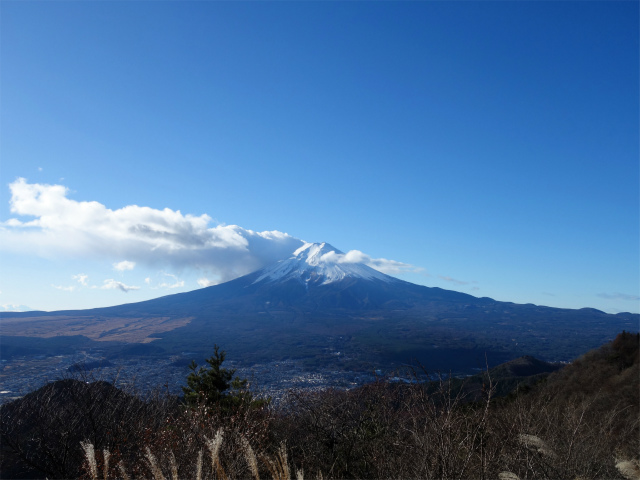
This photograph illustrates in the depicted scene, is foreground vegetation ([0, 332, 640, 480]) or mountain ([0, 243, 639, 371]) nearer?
Result: foreground vegetation ([0, 332, 640, 480])

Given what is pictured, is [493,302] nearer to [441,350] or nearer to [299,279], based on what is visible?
[299,279]

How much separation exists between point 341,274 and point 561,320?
99.0 meters

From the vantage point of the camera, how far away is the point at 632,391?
65.5 ft

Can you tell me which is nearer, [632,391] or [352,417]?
[352,417]

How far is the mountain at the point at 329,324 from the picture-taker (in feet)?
268

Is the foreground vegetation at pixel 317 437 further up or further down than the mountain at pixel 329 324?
further up

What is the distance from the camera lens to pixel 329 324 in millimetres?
121562

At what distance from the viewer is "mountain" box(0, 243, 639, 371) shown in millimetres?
81562

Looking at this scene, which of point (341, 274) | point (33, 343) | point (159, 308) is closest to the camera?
point (33, 343)

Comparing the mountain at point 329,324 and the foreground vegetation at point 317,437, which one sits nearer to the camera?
the foreground vegetation at point 317,437

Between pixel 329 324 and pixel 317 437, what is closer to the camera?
pixel 317 437

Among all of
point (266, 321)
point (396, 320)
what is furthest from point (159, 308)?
point (396, 320)

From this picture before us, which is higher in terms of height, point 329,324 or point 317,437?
point 317,437

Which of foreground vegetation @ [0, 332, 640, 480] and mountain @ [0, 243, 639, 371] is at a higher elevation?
foreground vegetation @ [0, 332, 640, 480]
